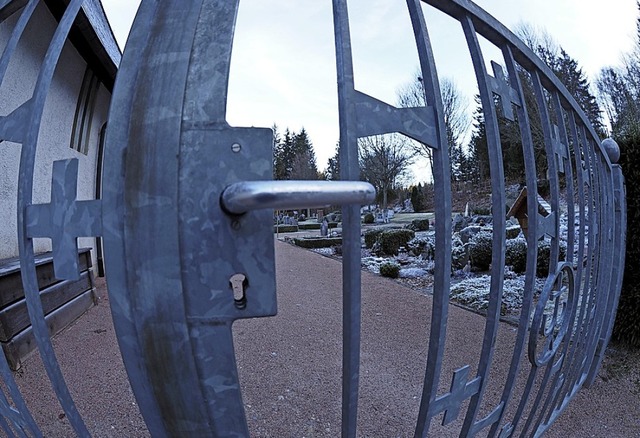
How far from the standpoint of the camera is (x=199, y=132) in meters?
0.53

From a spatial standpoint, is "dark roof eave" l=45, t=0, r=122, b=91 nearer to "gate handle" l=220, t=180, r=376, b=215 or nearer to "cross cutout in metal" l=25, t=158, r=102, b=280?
"cross cutout in metal" l=25, t=158, r=102, b=280

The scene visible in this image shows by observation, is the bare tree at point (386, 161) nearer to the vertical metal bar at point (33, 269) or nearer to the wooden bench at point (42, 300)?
the wooden bench at point (42, 300)

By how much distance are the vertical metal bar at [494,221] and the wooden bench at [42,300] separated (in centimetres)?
241

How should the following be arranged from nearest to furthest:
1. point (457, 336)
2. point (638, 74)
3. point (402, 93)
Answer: point (457, 336), point (638, 74), point (402, 93)

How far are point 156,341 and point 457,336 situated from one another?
3887 mm

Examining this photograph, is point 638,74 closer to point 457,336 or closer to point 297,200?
point 457,336

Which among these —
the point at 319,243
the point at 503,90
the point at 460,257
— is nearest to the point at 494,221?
the point at 503,90

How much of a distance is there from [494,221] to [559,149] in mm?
621

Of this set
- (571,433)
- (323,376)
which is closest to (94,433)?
(323,376)

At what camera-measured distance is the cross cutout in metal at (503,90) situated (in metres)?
0.98

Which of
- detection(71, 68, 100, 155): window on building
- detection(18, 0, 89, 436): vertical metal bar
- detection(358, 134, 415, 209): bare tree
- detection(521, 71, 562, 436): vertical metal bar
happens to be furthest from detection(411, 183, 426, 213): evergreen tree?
detection(18, 0, 89, 436): vertical metal bar

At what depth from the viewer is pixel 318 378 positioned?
296 cm

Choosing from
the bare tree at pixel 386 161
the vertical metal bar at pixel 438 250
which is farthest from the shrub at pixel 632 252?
the bare tree at pixel 386 161

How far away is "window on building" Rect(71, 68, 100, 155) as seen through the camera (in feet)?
18.9
